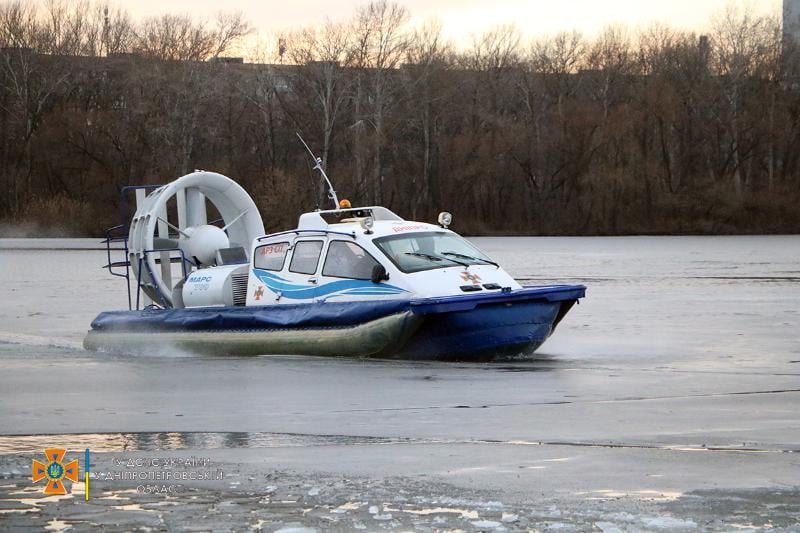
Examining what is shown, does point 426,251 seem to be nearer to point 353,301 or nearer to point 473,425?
point 353,301

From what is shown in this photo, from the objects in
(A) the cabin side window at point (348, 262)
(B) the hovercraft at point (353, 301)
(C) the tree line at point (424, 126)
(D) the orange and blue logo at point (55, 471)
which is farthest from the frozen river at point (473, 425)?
(C) the tree line at point (424, 126)

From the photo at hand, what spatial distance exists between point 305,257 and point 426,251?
56.6 inches

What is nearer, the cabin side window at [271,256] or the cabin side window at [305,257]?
the cabin side window at [305,257]

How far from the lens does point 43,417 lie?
11.1 metres

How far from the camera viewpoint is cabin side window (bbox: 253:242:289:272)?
55.3 ft

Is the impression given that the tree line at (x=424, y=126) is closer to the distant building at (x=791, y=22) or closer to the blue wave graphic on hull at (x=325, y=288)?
the distant building at (x=791, y=22)

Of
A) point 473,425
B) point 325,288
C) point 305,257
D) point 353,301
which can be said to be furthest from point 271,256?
point 473,425

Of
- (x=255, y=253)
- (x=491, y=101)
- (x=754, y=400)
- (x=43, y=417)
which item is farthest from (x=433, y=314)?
(x=491, y=101)

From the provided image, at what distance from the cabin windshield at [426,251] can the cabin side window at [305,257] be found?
2.67ft

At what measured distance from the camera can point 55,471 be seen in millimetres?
8586

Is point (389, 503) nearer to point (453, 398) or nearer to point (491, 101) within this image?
point (453, 398)

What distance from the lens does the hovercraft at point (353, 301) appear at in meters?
15.5

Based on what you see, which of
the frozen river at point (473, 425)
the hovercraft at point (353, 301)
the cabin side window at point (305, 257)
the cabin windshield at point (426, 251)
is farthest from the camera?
the cabin side window at point (305, 257)

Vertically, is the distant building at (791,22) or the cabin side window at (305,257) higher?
the distant building at (791,22)
